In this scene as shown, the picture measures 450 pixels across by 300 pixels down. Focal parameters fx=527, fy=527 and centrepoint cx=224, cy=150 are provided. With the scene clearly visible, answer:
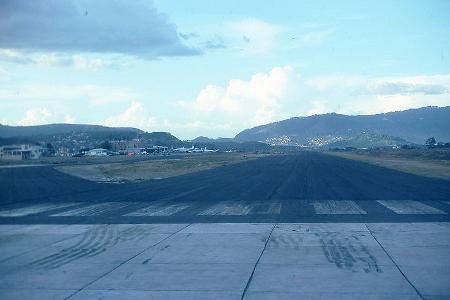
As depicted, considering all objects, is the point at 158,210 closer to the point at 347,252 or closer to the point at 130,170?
the point at 347,252

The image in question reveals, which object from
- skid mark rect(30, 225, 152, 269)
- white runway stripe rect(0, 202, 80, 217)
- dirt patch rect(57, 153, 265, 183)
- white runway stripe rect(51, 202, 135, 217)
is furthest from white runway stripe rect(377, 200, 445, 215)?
dirt patch rect(57, 153, 265, 183)

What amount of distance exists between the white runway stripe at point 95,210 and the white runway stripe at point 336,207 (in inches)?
430

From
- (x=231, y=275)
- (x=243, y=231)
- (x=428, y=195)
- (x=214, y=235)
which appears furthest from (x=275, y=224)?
(x=428, y=195)

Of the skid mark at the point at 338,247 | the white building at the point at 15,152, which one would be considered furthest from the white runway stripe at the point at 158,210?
the white building at the point at 15,152

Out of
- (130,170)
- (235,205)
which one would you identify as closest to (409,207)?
(235,205)

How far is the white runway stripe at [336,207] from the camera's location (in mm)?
24902

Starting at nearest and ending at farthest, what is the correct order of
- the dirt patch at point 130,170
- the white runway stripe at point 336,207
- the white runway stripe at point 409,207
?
the white runway stripe at point 409,207 → the white runway stripe at point 336,207 → the dirt patch at point 130,170

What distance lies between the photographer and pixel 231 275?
13.5 meters

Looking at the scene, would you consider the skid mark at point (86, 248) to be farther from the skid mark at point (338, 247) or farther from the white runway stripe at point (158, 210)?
the skid mark at point (338, 247)

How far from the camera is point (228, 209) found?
27.4 metres

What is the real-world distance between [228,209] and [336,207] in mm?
5560

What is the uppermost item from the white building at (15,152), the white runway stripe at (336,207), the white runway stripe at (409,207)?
the white building at (15,152)

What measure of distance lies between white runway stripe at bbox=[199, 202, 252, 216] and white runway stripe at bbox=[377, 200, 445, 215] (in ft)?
23.9

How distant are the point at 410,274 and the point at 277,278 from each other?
330 centimetres
